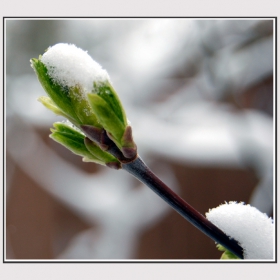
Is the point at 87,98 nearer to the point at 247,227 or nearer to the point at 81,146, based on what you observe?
the point at 81,146

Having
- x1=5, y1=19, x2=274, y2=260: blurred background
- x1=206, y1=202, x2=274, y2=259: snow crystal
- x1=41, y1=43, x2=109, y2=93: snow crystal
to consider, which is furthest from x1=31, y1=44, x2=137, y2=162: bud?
x1=5, y1=19, x2=274, y2=260: blurred background

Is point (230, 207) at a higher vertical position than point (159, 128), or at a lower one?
lower

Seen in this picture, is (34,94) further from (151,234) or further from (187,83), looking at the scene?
(151,234)

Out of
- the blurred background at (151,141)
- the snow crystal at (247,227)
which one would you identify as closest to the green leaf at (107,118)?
the snow crystal at (247,227)

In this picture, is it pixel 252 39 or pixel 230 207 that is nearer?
pixel 230 207

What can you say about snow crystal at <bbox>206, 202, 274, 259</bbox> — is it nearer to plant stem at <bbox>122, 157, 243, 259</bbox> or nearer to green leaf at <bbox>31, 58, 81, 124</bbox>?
plant stem at <bbox>122, 157, 243, 259</bbox>

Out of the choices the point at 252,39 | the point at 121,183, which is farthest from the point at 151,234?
the point at 252,39

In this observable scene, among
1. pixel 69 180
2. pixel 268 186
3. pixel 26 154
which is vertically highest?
pixel 26 154

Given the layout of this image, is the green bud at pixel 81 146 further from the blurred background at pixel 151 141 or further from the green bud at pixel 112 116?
the blurred background at pixel 151 141
